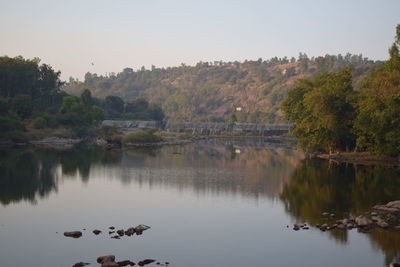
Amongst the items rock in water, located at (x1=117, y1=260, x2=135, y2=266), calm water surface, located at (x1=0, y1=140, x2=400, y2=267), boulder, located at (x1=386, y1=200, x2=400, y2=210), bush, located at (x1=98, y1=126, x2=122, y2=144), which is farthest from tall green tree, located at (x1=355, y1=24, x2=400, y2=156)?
bush, located at (x1=98, y1=126, x2=122, y2=144)

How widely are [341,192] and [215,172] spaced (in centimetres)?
1428

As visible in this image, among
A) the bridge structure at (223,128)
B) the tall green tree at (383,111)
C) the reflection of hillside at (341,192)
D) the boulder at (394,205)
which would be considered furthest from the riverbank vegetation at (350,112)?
the bridge structure at (223,128)

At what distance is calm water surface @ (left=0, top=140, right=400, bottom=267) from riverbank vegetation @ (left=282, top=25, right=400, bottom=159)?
4601 millimetres

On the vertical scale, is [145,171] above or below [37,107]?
below

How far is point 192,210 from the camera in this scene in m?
29.6

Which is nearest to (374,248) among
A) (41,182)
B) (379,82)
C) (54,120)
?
(41,182)

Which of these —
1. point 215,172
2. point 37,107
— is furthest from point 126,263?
point 37,107

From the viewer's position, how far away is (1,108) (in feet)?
250

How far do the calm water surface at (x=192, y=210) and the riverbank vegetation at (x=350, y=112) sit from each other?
4.60m

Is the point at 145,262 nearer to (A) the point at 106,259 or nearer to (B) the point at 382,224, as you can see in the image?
(A) the point at 106,259

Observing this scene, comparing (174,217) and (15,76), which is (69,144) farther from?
(174,217)

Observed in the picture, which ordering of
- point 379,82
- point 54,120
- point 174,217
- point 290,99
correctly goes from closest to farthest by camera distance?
point 174,217
point 379,82
point 290,99
point 54,120

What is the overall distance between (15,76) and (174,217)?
243 feet

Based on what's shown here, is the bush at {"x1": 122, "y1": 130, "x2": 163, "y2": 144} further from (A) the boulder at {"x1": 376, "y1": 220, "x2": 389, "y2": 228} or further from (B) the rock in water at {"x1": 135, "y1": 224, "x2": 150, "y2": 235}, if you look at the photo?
(A) the boulder at {"x1": 376, "y1": 220, "x2": 389, "y2": 228}
